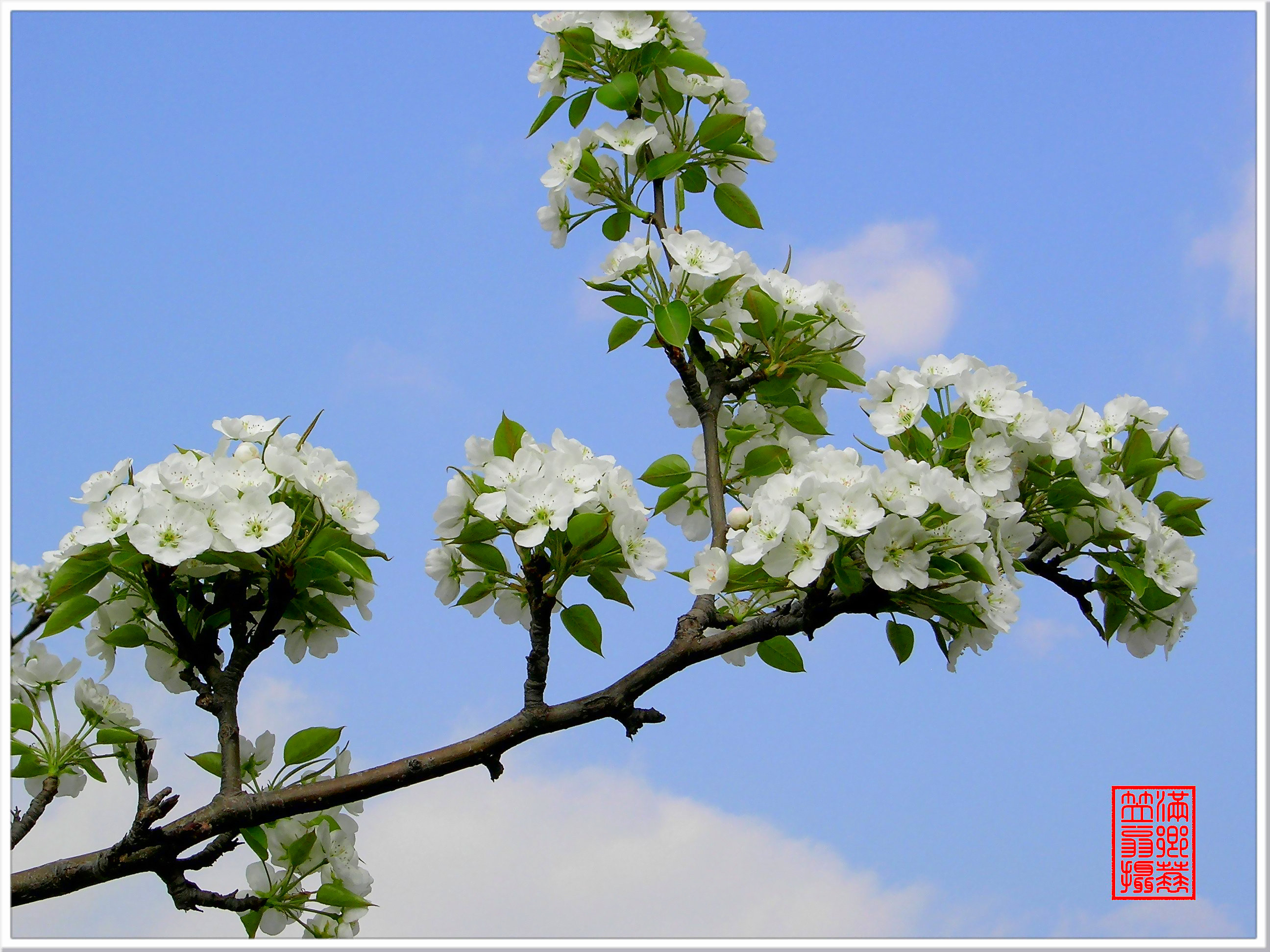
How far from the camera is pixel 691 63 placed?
115 inches

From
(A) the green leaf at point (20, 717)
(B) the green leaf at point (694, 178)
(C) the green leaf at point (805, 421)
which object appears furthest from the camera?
(B) the green leaf at point (694, 178)

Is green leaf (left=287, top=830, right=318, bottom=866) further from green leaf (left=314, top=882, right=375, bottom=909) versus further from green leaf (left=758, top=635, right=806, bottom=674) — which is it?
green leaf (left=758, top=635, right=806, bottom=674)

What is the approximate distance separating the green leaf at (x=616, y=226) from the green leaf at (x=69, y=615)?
5.43 feet

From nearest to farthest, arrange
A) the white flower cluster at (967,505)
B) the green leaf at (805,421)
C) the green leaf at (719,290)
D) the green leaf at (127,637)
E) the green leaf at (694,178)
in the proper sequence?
the white flower cluster at (967,505) → the green leaf at (127,637) → the green leaf at (719,290) → the green leaf at (805,421) → the green leaf at (694,178)

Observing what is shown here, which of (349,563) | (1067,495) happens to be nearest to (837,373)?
(1067,495)

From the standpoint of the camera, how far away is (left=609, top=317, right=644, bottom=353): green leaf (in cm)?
288

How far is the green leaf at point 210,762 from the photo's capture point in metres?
2.54

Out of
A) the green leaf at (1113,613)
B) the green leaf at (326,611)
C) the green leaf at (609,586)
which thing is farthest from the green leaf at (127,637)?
the green leaf at (1113,613)

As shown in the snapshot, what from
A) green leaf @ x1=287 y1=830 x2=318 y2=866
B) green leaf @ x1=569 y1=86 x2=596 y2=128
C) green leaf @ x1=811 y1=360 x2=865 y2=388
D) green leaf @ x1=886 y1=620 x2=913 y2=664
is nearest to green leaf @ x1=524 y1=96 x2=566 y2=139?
green leaf @ x1=569 y1=86 x2=596 y2=128

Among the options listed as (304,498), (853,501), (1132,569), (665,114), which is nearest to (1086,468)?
(1132,569)

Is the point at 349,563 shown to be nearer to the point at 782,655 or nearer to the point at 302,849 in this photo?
the point at 302,849

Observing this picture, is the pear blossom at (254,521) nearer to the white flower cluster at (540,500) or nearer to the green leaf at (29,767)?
the white flower cluster at (540,500)

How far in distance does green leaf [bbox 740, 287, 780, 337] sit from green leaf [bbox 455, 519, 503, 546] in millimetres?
842

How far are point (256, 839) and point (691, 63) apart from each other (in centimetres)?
215
